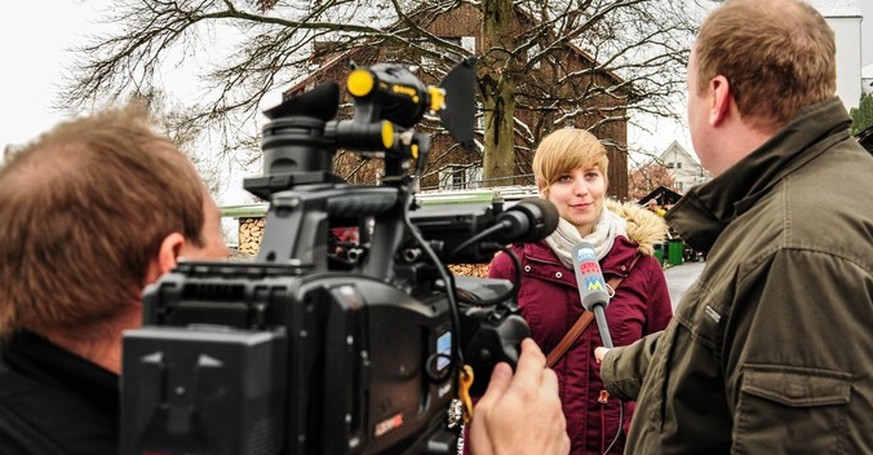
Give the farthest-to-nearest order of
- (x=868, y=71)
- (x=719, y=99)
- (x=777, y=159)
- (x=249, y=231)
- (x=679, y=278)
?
(x=868, y=71)
(x=679, y=278)
(x=249, y=231)
(x=719, y=99)
(x=777, y=159)

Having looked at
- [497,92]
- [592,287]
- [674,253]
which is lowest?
[674,253]

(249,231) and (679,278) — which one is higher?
(249,231)

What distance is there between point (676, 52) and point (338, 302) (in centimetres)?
1638

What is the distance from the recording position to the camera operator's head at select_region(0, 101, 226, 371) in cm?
126

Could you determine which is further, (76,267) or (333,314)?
(76,267)

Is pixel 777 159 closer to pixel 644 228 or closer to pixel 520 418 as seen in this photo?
pixel 520 418

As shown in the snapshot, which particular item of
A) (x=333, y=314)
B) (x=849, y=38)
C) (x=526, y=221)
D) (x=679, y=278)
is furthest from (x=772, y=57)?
(x=849, y=38)

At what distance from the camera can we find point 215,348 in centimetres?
97

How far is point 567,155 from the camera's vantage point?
139 inches

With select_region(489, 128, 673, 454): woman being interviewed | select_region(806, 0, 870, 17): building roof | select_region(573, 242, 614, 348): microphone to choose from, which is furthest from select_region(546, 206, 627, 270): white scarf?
select_region(806, 0, 870, 17): building roof

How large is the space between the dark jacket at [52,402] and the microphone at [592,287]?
6.88 ft

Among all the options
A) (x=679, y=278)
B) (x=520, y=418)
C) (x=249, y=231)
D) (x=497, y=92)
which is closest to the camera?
(x=520, y=418)

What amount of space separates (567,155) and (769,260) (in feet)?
5.79

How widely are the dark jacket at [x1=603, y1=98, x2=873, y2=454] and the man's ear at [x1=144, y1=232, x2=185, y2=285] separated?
1.22 m
